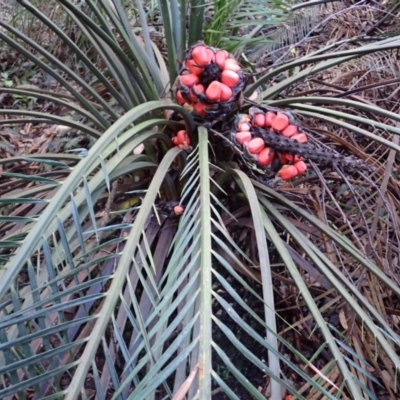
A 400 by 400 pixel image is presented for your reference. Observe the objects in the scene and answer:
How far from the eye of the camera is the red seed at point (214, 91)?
1144mm

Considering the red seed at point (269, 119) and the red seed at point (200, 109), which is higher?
the red seed at point (200, 109)

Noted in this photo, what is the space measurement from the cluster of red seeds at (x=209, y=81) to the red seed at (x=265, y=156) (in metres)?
0.15

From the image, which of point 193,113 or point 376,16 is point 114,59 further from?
point 376,16

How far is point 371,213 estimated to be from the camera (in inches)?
56.8

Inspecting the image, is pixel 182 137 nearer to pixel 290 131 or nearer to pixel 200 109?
pixel 200 109

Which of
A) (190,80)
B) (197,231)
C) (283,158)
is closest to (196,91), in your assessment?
(190,80)

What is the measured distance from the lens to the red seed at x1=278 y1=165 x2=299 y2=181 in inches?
44.4

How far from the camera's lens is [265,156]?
112cm

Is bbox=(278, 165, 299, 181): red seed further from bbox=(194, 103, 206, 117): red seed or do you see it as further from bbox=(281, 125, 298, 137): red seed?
bbox=(194, 103, 206, 117): red seed

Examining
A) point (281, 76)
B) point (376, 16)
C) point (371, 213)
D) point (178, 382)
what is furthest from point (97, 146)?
point (376, 16)

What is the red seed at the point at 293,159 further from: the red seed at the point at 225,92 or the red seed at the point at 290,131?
the red seed at the point at 225,92

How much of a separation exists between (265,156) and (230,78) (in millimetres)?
195

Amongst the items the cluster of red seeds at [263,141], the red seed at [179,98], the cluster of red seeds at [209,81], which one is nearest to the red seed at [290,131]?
the cluster of red seeds at [263,141]

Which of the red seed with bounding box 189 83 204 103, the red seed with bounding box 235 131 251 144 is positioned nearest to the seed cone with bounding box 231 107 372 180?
the red seed with bounding box 235 131 251 144
